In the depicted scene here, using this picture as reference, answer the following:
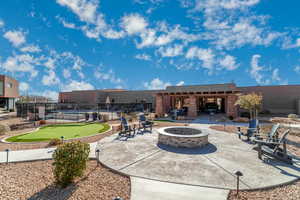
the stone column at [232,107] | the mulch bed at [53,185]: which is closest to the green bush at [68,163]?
the mulch bed at [53,185]

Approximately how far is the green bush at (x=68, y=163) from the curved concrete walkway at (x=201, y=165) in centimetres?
106

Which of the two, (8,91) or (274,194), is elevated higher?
(8,91)

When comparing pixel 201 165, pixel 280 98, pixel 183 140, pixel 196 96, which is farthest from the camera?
pixel 280 98

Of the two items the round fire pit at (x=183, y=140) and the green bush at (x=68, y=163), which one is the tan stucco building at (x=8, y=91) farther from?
the round fire pit at (x=183, y=140)

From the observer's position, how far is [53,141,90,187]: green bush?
3469mm

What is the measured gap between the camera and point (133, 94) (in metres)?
32.8

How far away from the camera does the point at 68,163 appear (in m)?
3.49

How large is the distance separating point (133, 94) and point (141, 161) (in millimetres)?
28553

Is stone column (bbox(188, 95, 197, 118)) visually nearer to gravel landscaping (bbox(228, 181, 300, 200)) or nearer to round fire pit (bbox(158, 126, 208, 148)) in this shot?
round fire pit (bbox(158, 126, 208, 148))

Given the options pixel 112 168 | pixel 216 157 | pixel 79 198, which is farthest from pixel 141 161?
pixel 216 157

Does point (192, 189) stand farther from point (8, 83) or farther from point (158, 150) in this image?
point (8, 83)

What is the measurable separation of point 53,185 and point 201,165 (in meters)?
4.18

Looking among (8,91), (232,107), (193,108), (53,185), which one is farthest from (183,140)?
(8,91)

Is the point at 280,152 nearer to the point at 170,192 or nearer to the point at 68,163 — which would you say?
the point at 170,192
